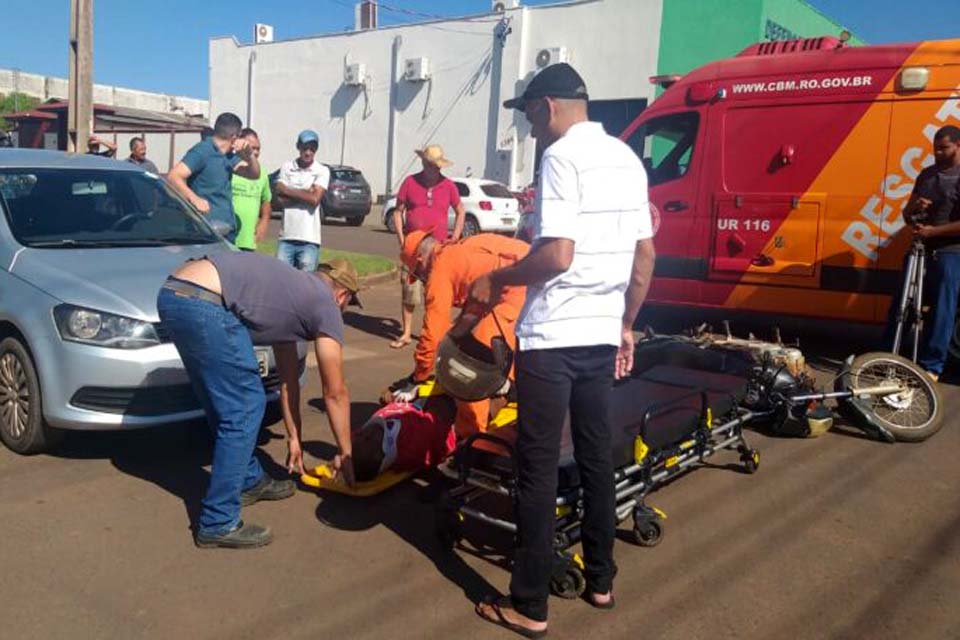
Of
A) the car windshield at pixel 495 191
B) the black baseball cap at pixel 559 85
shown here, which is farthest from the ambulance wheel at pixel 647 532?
the car windshield at pixel 495 191

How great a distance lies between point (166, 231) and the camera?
18.7 feet

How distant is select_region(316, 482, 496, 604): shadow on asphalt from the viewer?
3561 millimetres

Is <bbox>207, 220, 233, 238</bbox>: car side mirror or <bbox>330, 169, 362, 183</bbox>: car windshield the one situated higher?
<bbox>330, 169, 362, 183</bbox>: car windshield

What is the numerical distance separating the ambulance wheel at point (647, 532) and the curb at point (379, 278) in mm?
7873

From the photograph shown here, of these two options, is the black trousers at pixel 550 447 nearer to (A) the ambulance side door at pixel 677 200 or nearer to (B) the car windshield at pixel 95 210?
(B) the car windshield at pixel 95 210

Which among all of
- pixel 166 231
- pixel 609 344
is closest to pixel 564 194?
pixel 609 344

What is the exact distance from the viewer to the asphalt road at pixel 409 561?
317 cm

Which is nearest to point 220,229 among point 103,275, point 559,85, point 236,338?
point 103,275

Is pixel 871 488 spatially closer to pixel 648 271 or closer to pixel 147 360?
pixel 648 271

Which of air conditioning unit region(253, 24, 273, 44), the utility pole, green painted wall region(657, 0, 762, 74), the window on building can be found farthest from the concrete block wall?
the window on building

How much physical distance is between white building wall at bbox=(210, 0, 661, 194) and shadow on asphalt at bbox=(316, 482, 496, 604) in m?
22.2

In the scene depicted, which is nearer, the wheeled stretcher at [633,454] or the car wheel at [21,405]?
the wheeled stretcher at [633,454]

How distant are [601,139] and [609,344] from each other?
2.33ft

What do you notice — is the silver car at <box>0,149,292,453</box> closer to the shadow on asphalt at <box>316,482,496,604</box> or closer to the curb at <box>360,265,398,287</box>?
the shadow on asphalt at <box>316,482,496,604</box>
